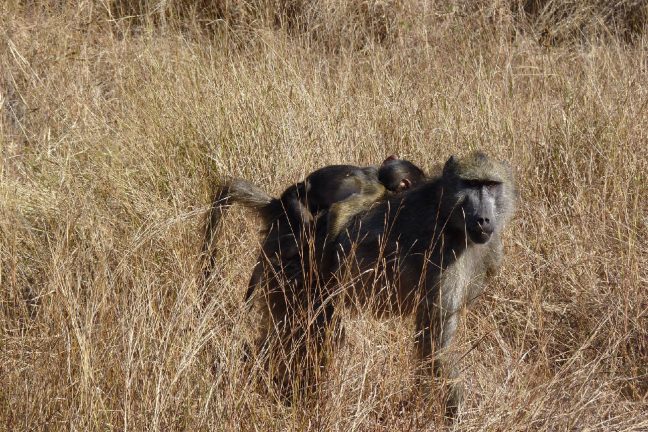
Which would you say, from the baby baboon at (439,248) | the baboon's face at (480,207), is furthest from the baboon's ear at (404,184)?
the baboon's face at (480,207)

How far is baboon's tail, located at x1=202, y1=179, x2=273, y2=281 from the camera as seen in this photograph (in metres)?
3.87

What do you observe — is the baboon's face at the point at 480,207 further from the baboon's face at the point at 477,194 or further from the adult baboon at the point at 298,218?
the adult baboon at the point at 298,218

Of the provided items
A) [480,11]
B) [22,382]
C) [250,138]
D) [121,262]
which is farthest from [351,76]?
[22,382]

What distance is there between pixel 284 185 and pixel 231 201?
872 mm

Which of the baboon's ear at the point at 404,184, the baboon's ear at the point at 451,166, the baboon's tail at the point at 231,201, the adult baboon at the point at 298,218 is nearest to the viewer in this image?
the baboon's ear at the point at 451,166

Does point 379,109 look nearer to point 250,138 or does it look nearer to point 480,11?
point 250,138

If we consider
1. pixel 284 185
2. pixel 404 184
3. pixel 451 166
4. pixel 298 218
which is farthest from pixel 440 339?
pixel 284 185

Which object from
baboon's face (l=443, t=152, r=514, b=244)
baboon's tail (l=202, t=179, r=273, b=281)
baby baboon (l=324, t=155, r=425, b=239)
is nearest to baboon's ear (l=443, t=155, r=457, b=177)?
baboon's face (l=443, t=152, r=514, b=244)

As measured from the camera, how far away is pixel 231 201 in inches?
154

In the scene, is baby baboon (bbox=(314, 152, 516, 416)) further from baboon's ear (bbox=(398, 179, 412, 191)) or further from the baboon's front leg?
baboon's ear (bbox=(398, 179, 412, 191))

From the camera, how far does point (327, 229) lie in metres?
3.72

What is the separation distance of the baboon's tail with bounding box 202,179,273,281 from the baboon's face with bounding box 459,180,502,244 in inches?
37.2

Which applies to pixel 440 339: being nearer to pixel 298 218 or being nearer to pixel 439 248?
pixel 439 248

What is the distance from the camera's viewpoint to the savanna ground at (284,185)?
267cm
